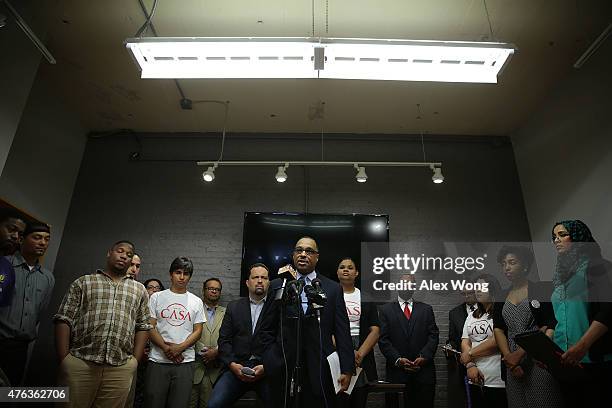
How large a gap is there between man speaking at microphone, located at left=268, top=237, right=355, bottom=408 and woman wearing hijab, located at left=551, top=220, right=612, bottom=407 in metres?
1.21

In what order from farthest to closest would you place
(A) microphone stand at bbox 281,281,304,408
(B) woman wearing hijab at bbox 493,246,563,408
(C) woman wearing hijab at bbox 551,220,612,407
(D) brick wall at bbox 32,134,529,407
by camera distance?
(D) brick wall at bbox 32,134,529,407, (B) woman wearing hijab at bbox 493,246,563,408, (C) woman wearing hijab at bbox 551,220,612,407, (A) microphone stand at bbox 281,281,304,408

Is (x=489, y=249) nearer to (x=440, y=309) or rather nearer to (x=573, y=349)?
(x=440, y=309)

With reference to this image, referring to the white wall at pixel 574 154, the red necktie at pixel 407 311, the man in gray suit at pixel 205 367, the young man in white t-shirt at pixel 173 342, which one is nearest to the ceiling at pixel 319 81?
the white wall at pixel 574 154

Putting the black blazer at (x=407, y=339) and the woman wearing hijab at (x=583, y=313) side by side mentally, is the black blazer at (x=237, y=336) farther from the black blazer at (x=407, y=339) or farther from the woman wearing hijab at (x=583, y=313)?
the woman wearing hijab at (x=583, y=313)

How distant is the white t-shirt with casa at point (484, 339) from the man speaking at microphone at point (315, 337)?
1.38 metres

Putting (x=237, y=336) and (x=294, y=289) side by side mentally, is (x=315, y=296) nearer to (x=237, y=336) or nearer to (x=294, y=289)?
(x=294, y=289)

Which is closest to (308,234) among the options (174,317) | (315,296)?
(174,317)

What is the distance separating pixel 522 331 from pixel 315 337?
146cm

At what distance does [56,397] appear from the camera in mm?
2541

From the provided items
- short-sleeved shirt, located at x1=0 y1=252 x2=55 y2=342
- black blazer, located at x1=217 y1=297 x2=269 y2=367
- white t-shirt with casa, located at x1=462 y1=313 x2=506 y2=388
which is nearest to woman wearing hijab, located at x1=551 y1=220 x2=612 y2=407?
white t-shirt with casa, located at x1=462 y1=313 x2=506 y2=388

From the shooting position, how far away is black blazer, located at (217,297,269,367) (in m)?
3.03

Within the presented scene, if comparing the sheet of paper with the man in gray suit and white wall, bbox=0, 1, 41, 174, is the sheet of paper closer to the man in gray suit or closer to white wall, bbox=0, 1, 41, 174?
the man in gray suit

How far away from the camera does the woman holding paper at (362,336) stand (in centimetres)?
312

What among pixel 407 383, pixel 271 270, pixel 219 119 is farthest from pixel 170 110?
pixel 407 383
